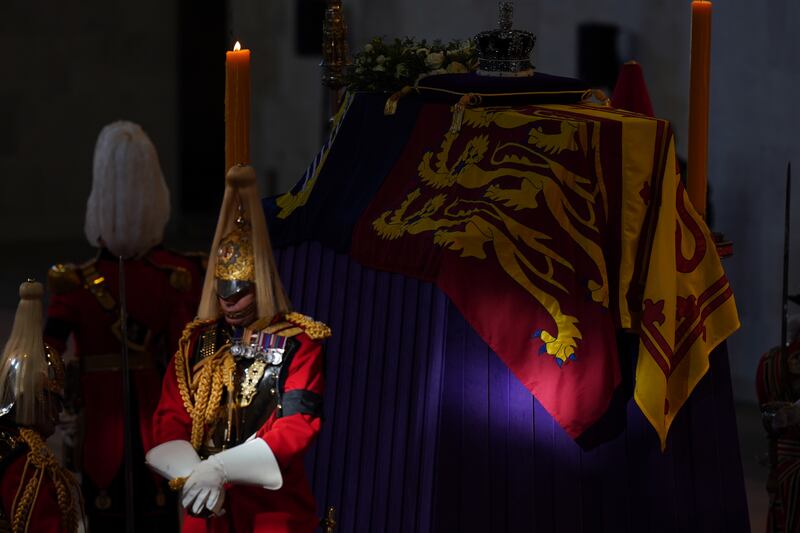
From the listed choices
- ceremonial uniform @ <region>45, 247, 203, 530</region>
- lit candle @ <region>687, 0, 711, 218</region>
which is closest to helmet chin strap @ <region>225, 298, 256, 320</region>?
lit candle @ <region>687, 0, 711, 218</region>

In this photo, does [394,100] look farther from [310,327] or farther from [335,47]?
[310,327]

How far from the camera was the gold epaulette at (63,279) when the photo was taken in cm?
723

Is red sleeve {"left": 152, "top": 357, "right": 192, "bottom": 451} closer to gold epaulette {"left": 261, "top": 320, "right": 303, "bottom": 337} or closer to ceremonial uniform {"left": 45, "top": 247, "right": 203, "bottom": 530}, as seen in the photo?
gold epaulette {"left": 261, "top": 320, "right": 303, "bottom": 337}

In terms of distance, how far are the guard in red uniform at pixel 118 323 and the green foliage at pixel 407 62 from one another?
1108mm

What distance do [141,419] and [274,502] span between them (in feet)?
6.28

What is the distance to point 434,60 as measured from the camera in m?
6.79

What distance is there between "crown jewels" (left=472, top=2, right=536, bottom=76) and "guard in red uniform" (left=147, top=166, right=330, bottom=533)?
4.14 feet

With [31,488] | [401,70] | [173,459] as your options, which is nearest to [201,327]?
[173,459]

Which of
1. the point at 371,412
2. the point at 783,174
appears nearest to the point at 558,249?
the point at 371,412

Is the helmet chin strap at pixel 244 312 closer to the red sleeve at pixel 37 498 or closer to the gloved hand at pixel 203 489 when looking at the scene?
the gloved hand at pixel 203 489

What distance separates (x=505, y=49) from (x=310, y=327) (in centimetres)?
142

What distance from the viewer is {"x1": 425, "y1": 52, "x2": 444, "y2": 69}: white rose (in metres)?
6.79

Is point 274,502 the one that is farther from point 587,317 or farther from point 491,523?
point 587,317

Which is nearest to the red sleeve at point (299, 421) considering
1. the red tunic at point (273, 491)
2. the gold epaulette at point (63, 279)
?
the red tunic at point (273, 491)
